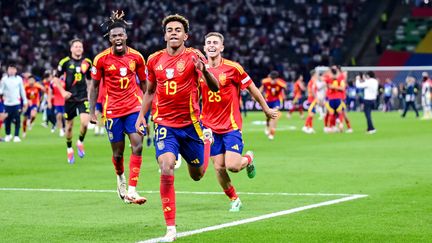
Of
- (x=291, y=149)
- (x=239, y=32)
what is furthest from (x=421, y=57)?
(x=291, y=149)

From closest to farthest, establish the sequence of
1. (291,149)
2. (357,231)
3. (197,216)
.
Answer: (357,231)
(197,216)
(291,149)

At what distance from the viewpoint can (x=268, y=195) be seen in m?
17.0

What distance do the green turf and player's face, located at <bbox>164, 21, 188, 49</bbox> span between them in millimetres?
2275

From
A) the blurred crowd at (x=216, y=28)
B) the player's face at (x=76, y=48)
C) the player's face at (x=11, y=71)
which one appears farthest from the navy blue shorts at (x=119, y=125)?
the blurred crowd at (x=216, y=28)

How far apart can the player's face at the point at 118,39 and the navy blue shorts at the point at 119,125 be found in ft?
3.41

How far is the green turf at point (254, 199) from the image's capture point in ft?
40.4

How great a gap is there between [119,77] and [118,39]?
65cm

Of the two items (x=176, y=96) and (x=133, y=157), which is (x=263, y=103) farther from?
(x=133, y=157)

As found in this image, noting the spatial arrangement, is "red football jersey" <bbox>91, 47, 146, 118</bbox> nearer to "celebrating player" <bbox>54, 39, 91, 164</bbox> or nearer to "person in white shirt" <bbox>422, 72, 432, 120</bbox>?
"celebrating player" <bbox>54, 39, 91, 164</bbox>

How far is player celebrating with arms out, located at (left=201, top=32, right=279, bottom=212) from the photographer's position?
14875 mm

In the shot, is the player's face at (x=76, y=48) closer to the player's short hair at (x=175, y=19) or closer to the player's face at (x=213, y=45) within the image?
the player's face at (x=213, y=45)

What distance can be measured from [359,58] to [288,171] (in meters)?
49.0

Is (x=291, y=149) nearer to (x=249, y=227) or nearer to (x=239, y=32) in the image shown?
(x=249, y=227)

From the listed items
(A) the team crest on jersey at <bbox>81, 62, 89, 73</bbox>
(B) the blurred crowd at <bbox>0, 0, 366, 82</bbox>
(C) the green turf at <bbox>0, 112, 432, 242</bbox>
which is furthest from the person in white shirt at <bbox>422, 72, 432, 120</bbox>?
(A) the team crest on jersey at <bbox>81, 62, 89, 73</bbox>
